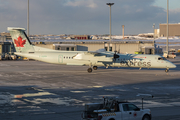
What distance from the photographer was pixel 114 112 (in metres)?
13.0

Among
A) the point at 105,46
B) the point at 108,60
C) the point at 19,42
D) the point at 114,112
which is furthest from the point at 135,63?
the point at 105,46

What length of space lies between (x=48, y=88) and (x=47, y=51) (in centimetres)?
1627

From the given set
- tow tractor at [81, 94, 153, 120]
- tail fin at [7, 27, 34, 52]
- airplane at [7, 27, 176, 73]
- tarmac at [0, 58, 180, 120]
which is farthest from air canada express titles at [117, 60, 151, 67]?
tow tractor at [81, 94, 153, 120]

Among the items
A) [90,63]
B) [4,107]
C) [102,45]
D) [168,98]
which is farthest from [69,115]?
[102,45]

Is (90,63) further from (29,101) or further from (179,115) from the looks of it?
(179,115)

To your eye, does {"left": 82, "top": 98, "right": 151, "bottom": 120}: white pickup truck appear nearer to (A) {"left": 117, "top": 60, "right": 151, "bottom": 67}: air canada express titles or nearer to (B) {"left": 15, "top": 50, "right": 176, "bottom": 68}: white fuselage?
(B) {"left": 15, "top": 50, "right": 176, "bottom": 68}: white fuselage

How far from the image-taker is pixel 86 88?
25688mm

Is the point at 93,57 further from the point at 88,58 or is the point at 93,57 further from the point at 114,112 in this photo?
the point at 114,112

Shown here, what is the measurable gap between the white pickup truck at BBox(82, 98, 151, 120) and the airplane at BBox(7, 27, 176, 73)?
24.7 meters

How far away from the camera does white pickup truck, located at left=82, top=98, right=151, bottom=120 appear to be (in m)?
12.7

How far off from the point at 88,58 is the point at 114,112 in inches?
1038

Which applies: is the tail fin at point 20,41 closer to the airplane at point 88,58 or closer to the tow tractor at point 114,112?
the airplane at point 88,58

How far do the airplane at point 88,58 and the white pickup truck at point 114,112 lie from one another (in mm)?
24665

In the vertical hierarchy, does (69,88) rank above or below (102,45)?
below
